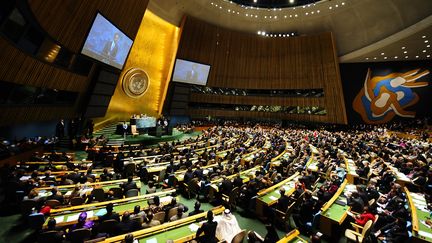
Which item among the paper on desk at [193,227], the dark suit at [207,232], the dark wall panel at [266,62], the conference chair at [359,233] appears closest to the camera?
the dark suit at [207,232]

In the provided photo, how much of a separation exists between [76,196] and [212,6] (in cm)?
2404

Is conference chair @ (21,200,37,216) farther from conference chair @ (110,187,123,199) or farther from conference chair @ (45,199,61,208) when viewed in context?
conference chair @ (110,187,123,199)

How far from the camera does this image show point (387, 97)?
79.1ft

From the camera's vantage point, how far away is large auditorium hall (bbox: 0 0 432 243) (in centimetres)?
537

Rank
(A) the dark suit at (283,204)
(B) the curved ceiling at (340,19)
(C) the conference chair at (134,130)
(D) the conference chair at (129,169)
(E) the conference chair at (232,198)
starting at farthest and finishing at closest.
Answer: (B) the curved ceiling at (340,19) → (C) the conference chair at (134,130) → (D) the conference chair at (129,169) → (E) the conference chair at (232,198) → (A) the dark suit at (283,204)

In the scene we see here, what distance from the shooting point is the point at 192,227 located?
4613mm

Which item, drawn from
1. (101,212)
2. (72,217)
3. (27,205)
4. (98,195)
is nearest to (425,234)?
(101,212)

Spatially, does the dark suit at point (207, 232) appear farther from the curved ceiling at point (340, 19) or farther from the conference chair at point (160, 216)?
the curved ceiling at point (340, 19)

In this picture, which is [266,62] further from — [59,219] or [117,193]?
[59,219]

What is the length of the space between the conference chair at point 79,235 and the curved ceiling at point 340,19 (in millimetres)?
20937

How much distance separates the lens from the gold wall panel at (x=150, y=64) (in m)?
19.9

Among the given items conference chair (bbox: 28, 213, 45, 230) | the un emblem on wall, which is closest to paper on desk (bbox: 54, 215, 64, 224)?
conference chair (bbox: 28, 213, 45, 230)

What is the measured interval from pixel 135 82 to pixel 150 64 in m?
2.82

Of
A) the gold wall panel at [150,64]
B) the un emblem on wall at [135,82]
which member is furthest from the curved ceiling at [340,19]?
the un emblem on wall at [135,82]
